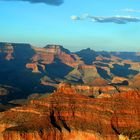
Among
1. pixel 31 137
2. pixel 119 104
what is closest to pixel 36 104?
pixel 31 137

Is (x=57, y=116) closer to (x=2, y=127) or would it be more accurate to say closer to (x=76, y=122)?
(x=76, y=122)

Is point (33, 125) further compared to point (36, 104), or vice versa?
point (36, 104)

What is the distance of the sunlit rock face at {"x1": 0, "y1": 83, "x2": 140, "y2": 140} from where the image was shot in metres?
117

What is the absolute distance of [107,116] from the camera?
4825 inches

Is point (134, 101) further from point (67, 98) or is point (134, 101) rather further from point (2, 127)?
point (2, 127)

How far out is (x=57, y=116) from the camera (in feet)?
402

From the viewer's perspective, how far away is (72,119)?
123m

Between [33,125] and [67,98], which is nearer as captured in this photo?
[33,125]

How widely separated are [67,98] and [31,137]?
17.7 m

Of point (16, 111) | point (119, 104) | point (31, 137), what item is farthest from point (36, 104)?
point (119, 104)

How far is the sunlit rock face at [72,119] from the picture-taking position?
383ft

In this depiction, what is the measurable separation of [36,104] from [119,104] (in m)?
21.3

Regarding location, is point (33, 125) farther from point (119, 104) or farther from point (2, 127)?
point (119, 104)

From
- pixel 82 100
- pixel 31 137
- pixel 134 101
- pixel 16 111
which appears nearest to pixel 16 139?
pixel 31 137
